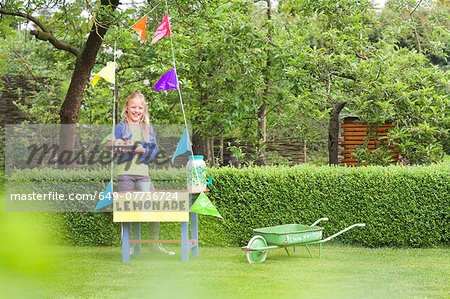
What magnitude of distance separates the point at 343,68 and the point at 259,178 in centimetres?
329

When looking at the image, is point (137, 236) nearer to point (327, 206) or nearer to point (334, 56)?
point (327, 206)

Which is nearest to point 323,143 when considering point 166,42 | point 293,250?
point 166,42

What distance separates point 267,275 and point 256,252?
0.62 meters

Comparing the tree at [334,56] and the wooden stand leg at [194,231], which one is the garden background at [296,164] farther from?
the wooden stand leg at [194,231]

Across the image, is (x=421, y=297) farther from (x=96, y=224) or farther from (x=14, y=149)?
(x=14, y=149)

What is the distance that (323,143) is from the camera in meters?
18.4

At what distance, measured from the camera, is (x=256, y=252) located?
5.91m

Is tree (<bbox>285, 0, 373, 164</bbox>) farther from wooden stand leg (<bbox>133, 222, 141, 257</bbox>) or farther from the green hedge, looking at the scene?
wooden stand leg (<bbox>133, 222, 141, 257</bbox>)

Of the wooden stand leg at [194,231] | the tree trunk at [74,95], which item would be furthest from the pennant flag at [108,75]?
the tree trunk at [74,95]

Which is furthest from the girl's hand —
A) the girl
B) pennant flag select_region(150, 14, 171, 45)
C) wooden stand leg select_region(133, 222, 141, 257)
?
pennant flag select_region(150, 14, 171, 45)

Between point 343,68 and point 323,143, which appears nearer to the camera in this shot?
point 343,68

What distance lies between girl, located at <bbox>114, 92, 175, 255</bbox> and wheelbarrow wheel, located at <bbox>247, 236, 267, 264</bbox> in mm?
1310

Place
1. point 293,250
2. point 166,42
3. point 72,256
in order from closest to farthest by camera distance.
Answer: point 72,256 < point 293,250 < point 166,42

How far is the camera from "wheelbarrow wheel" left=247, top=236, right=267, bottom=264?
18.7 ft
